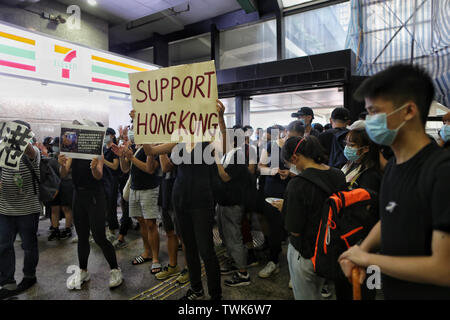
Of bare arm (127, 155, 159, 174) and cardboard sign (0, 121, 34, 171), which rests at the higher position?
cardboard sign (0, 121, 34, 171)

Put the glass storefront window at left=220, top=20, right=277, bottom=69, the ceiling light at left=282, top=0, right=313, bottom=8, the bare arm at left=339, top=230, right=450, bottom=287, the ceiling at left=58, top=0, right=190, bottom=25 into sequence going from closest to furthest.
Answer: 1. the bare arm at left=339, top=230, right=450, bottom=287
2. the ceiling at left=58, top=0, right=190, bottom=25
3. the ceiling light at left=282, top=0, right=313, bottom=8
4. the glass storefront window at left=220, top=20, right=277, bottom=69

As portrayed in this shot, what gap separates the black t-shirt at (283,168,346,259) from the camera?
5.26 ft

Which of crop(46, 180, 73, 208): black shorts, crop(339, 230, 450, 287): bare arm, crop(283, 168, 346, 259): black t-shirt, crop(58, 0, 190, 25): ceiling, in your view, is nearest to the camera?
crop(339, 230, 450, 287): bare arm

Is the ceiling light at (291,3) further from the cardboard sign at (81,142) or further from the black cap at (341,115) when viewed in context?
the cardboard sign at (81,142)

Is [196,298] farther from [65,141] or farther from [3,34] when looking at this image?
[3,34]

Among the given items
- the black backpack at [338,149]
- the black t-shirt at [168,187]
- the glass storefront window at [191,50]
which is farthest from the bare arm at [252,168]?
the glass storefront window at [191,50]

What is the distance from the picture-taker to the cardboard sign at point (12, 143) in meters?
2.60

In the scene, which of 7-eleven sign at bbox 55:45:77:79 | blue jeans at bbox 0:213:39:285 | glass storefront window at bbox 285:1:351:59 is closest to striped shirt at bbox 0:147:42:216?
blue jeans at bbox 0:213:39:285

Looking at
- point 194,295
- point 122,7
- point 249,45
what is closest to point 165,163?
point 194,295

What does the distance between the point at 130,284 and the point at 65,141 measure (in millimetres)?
1722

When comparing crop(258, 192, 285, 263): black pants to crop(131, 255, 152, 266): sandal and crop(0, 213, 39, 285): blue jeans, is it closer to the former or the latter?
crop(131, 255, 152, 266): sandal

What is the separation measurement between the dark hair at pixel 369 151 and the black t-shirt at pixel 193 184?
1195mm

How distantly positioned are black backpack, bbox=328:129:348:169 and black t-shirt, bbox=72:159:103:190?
2.69 m

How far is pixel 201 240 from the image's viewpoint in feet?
7.57
